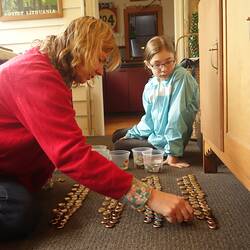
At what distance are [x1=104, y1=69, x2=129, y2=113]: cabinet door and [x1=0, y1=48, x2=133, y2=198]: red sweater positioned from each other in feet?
14.5

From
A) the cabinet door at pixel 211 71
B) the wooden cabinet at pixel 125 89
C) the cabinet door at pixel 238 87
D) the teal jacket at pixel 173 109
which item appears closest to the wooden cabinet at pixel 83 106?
the teal jacket at pixel 173 109

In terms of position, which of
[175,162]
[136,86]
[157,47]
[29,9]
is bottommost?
[175,162]

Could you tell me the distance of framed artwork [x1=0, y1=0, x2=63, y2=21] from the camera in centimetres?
331

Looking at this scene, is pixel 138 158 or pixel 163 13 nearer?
pixel 138 158

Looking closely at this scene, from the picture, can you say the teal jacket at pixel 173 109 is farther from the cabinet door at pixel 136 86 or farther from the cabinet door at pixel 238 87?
the cabinet door at pixel 136 86

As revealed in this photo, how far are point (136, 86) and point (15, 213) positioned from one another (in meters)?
4.48

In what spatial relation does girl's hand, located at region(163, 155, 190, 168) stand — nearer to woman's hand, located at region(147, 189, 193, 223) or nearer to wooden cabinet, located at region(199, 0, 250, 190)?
wooden cabinet, located at region(199, 0, 250, 190)

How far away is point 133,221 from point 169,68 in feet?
3.55

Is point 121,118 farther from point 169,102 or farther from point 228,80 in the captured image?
point 228,80

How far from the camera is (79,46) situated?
3.22 feet

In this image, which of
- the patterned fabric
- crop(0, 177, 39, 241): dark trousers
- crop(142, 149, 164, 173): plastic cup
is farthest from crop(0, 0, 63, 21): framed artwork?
the patterned fabric

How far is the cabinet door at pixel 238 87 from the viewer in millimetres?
958

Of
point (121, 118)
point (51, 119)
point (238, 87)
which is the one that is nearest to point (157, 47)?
point (238, 87)

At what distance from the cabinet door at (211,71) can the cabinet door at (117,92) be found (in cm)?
378
